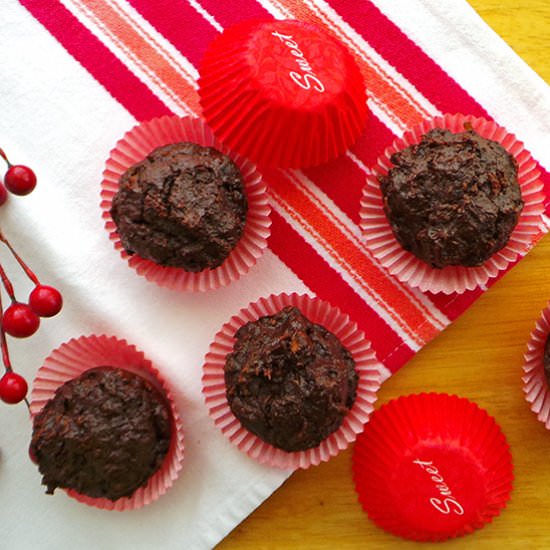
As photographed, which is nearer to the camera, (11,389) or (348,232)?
(11,389)

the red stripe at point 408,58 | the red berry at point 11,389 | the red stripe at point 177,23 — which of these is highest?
the red stripe at point 408,58

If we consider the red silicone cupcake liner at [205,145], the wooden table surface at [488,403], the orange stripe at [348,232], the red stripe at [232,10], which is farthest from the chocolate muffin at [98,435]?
the red stripe at [232,10]

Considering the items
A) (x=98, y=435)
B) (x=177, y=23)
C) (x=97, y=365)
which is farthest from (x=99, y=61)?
(x=98, y=435)

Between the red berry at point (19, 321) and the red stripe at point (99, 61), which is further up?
the red stripe at point (99, 61)

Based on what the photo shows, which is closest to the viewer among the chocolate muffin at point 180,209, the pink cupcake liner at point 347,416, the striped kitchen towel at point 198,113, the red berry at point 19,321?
the red berry at point 19,321

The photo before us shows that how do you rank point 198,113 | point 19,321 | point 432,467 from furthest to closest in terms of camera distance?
1. point 198,113
2. point 432,467
3. point 19,321

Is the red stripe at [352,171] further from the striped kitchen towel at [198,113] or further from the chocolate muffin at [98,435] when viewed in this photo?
the chocolate muffin at [98,435]

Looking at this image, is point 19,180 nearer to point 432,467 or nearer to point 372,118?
point 372,118
